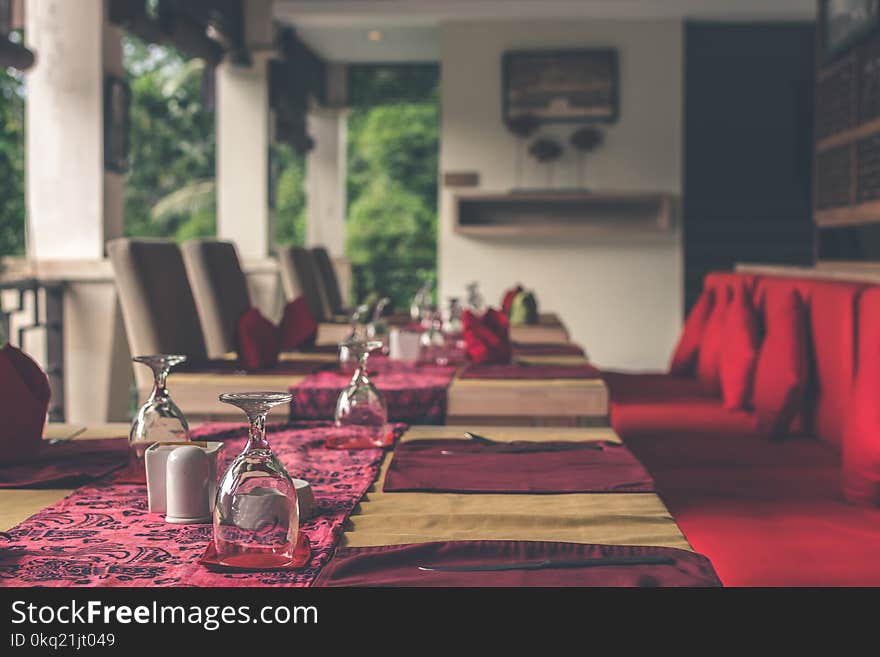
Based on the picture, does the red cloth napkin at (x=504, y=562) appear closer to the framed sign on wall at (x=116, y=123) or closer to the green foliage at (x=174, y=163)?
the framed sign on wall at (x=116, y=123)

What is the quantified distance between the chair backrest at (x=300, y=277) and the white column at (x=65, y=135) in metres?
0.92

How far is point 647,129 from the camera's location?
8.73 m

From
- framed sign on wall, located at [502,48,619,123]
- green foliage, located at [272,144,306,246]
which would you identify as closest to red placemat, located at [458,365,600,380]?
framed sign on wall, located at [502,48,619,123]

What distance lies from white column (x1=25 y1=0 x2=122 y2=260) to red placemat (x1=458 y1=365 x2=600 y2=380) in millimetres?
2770

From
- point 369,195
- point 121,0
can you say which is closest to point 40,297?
point 121,0

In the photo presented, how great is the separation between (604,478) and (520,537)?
33 centimetres

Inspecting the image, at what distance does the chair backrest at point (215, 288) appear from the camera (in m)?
3.92

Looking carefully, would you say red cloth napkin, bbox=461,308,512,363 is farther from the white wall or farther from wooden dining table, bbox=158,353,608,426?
the white wall

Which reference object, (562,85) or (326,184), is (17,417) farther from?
(326,184)

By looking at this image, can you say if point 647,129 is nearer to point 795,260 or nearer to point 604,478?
point 795,260

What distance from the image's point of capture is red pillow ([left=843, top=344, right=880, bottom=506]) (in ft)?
6.89

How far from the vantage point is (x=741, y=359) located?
3.37 metres

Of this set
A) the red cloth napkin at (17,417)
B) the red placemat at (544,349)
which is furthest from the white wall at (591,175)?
the red cloth napkin at (17,417)

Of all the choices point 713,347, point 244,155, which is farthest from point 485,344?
point 244,155
